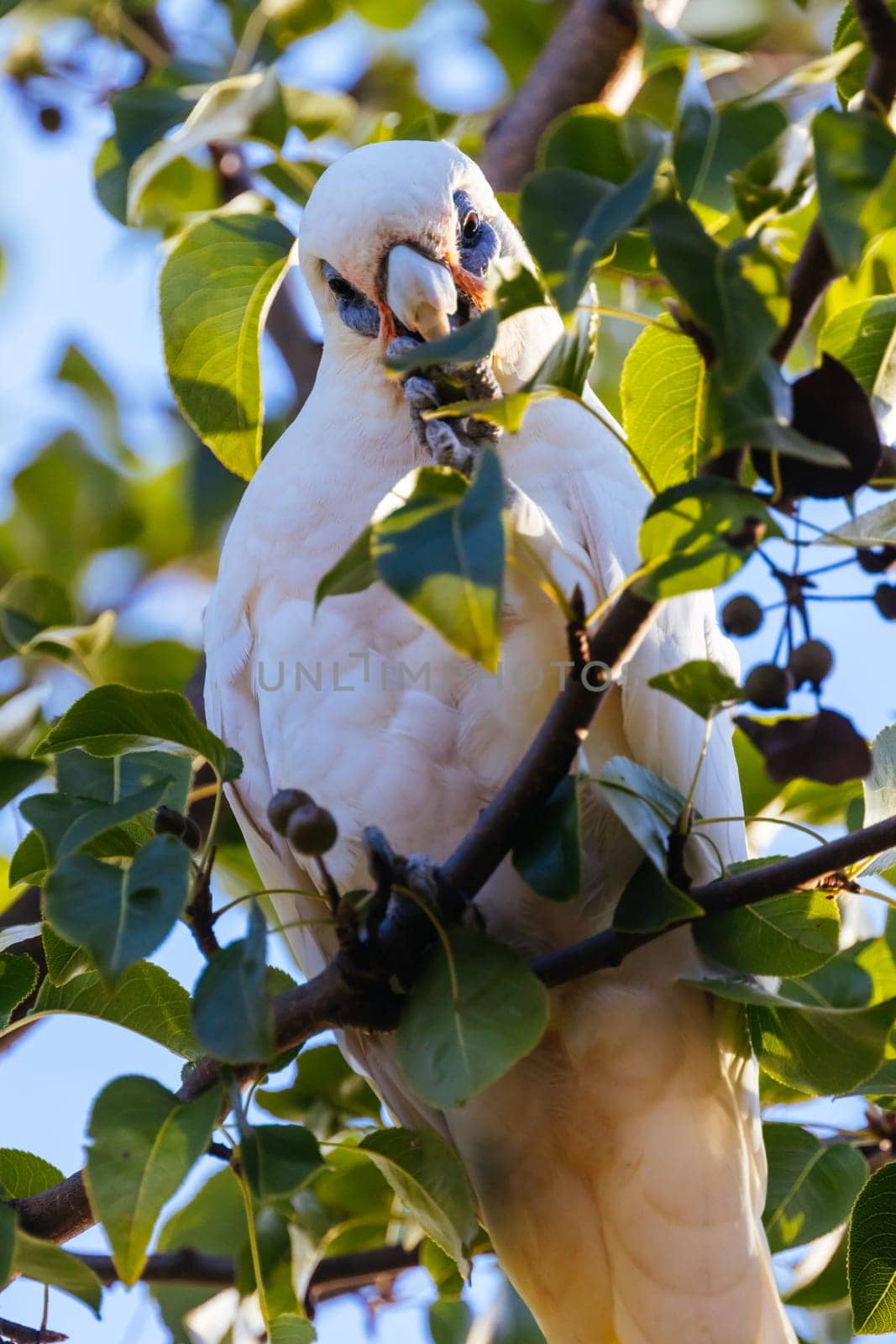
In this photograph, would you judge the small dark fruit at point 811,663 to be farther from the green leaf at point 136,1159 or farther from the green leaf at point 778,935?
the green leaf at point 136,1159

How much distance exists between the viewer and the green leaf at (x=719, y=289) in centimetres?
137

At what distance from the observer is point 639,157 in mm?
1539

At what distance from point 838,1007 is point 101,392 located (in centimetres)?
311

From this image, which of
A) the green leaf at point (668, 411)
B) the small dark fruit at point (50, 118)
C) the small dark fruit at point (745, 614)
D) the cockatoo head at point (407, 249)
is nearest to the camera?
the small dark fruit at point (745, 614)

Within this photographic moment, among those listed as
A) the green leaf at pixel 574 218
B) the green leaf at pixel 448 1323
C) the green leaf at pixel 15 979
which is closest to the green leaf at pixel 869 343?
the green leaf at pixel 574 218

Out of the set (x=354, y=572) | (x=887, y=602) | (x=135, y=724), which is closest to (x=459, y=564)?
(x=354, y=572)

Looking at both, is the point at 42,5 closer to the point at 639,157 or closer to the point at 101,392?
the point at 101,392

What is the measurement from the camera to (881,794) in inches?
76.9

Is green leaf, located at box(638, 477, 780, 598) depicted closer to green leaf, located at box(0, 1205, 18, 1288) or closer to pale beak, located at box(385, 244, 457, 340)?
green leaf, located at box(0, 1205, 18, 1288)

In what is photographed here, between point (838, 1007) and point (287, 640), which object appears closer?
point (838, 1007)

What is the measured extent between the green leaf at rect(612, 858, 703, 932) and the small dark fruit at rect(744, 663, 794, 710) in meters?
0.27

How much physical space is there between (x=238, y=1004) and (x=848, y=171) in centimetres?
102

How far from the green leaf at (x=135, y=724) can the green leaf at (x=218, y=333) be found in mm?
846

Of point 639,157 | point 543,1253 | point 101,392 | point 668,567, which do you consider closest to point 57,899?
point 668,567
